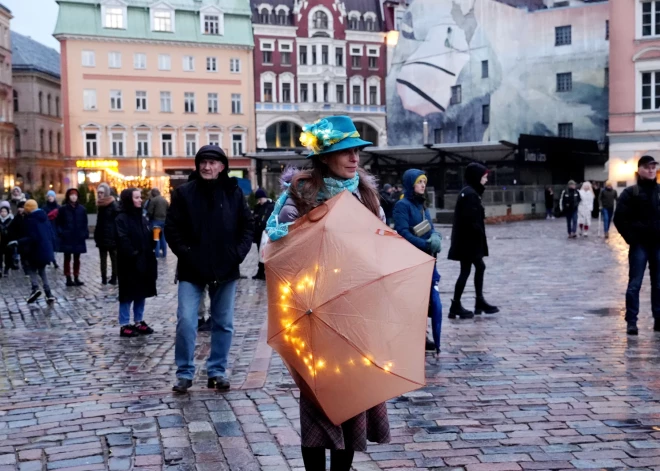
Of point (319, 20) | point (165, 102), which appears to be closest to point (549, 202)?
point (319, 20)

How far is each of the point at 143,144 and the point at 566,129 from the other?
100 ft

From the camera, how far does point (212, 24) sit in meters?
66.2

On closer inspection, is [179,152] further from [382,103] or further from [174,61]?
[382,103]

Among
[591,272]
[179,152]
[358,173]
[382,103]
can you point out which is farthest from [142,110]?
[358,173]

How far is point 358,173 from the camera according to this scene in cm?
416

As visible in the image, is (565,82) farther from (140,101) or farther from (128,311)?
(128,311)

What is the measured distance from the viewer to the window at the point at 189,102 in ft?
216

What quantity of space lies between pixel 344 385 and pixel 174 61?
64105 mm

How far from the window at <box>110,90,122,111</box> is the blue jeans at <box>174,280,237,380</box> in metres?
59.6

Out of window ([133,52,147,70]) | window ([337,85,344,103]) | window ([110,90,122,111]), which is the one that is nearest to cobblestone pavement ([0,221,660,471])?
window ([110,90,122,111])

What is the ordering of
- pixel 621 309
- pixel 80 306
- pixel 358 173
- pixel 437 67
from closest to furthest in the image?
pixel 358 173, pixel 621 309, pixel 80 306, pixel 437 67

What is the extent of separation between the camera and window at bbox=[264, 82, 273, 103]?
66.9 meters

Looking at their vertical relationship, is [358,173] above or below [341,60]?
below

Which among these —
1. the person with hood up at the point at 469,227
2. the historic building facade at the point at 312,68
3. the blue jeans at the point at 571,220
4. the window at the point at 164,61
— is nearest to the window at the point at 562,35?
the historic building facade at the point at 312,68
